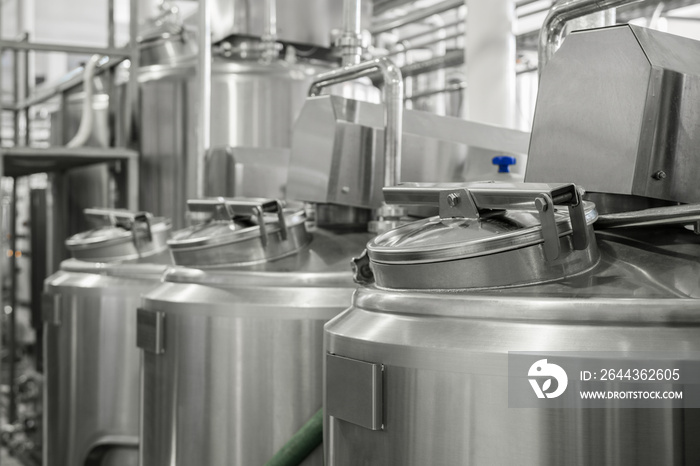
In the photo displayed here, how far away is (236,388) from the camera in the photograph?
191 centimetres

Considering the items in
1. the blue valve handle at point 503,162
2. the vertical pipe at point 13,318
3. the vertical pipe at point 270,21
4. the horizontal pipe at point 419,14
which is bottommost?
the vertical pipe at point 13,318

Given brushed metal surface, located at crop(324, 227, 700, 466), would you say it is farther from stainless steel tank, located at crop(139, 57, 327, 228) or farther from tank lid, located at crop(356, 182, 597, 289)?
stainless steel tank, located at crop(139, 57, 327, 228)

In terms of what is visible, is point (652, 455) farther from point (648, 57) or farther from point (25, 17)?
point (25, 17)

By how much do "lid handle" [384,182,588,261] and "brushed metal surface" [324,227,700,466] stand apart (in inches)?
2.8

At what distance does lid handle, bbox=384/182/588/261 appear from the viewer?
1.15 metres

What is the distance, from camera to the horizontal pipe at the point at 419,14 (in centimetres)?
343

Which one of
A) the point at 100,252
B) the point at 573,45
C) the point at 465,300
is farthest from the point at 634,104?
the point at 100,252

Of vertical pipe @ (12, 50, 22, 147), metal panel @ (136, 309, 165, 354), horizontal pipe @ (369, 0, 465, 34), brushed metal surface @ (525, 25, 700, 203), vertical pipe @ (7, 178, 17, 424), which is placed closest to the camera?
brushed metal surface @ (525, 25, 700, 203)

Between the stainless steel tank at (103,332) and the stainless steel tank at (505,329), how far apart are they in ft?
5.16

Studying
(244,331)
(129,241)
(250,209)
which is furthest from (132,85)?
(244,331)

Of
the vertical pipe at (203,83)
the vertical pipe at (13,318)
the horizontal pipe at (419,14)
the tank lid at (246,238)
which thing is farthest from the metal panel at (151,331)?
the vertical pipe at (13,318)

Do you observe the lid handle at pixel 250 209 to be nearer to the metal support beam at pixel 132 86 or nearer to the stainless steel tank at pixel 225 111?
the stainless steel tank at pixel 225 111

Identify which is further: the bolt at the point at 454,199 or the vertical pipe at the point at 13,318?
the vertical pipe at the point at 13,318

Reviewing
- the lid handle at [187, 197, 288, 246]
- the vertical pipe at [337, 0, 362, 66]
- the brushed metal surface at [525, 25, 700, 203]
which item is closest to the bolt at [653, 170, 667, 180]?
the brushed metal surface at [525, 25, 700, 203]
